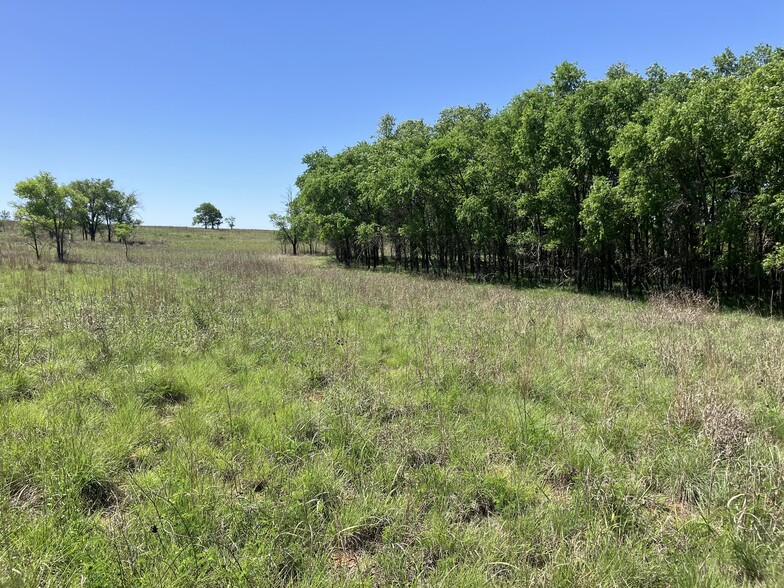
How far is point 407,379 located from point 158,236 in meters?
71.3

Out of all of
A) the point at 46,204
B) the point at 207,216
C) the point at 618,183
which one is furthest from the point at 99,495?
the point at 207,216

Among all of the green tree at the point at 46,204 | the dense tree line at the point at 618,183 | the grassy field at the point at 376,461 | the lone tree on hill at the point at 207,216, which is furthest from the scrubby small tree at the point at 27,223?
the lone tree on hill at the point at 207,216

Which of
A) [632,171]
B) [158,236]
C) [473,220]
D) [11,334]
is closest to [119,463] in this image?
[11,334]

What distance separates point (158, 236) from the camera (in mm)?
63188

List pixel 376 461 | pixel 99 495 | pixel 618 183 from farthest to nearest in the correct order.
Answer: pixel 618 183 → pixel 376 461 → pixel 99 495

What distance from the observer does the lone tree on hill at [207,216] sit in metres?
94.0

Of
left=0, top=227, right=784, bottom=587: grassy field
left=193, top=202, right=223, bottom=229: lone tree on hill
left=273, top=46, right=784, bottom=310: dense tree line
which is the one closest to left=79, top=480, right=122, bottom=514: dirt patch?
left=0, top=227, right=784, bottom=587: grassy field

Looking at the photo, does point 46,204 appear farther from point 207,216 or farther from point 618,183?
point 207,216

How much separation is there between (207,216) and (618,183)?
97.8 metres

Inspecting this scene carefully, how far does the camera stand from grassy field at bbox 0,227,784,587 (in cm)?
219

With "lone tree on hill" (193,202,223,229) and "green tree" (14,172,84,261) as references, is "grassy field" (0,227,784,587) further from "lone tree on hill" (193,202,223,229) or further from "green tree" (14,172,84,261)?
"lone tree on hill" (193,202,223,229)

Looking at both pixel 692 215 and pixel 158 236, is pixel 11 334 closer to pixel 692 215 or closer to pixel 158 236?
pixel 692 215

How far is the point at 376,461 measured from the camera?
10.8ft

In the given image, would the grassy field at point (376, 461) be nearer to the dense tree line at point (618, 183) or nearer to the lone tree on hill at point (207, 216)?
the dense tree line at point (618, 183)
